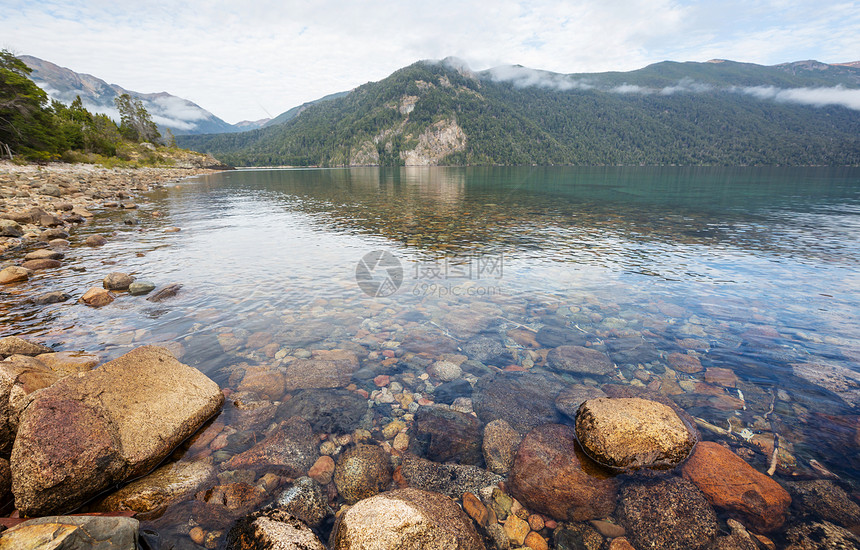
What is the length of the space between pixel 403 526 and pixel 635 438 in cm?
479

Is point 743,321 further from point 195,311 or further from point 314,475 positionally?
point 195,311

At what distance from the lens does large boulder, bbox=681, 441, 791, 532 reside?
19.4 feet

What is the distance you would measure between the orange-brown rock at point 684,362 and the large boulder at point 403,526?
8186 mm

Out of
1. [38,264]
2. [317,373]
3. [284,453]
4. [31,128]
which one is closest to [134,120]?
[31,128]

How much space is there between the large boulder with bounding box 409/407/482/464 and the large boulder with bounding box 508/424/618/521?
0.98 meters

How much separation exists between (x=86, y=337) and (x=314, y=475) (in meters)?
10.0

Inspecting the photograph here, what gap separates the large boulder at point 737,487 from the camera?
5.90 meters

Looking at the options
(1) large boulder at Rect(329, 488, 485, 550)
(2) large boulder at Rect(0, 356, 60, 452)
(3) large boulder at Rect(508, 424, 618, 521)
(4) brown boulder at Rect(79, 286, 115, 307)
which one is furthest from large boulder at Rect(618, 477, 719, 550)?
(4) brown boulder at Rect(79, 286, 115, 307)

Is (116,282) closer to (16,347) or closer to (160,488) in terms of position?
(16,347)

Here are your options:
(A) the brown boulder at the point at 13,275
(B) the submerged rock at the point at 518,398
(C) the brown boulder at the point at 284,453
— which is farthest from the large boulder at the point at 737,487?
(A) the brown boulder at the point at 13,275

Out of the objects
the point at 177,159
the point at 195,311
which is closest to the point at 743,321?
the point at 195,311

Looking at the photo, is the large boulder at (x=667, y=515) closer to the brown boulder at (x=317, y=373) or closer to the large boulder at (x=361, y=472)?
the large boulder at (x=361, y=472)

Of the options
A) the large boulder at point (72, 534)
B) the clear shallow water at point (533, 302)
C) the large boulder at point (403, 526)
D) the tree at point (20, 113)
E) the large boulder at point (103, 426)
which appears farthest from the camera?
the tree at point (20, 113)

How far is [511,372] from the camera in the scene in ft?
33.4
